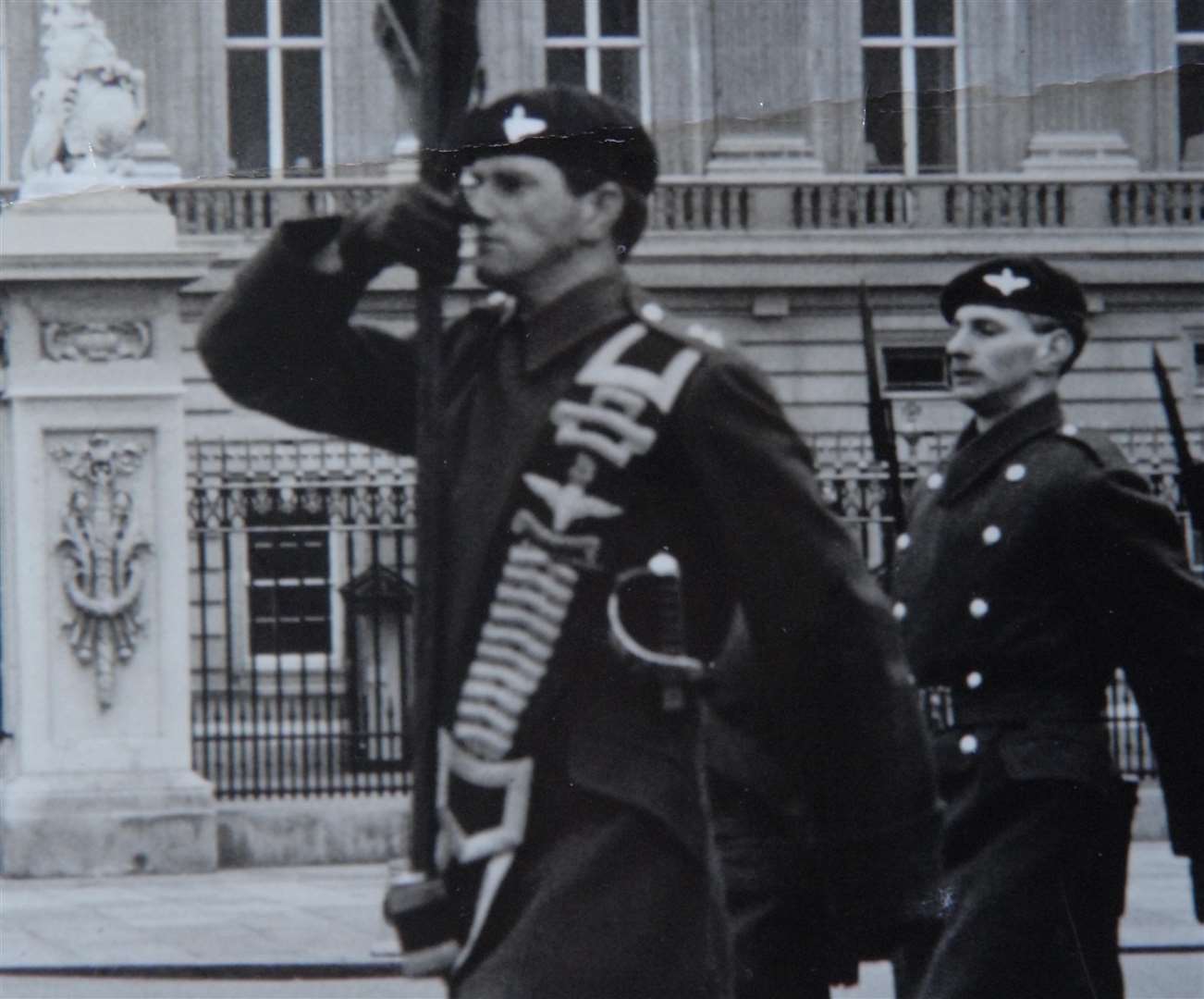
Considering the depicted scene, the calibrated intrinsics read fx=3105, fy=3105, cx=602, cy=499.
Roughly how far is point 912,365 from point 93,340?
935 centimetres

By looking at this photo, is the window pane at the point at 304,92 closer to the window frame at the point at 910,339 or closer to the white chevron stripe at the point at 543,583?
the white chevron stripe at the point at 543,583

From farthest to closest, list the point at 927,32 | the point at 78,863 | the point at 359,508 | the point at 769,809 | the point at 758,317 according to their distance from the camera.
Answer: the point at 758,317, the point at 359,508, the point at 78,863, the point at 927,32, the point at 769,809

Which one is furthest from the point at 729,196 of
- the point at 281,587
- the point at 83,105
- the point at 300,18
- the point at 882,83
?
the point at 882,83

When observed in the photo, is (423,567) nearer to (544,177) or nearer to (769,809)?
(544,177)

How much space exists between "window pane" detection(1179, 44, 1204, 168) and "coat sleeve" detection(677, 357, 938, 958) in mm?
1447

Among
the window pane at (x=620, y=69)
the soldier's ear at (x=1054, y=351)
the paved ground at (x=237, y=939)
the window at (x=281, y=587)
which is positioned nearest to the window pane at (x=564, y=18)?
the window pane at (x=620, y=69)

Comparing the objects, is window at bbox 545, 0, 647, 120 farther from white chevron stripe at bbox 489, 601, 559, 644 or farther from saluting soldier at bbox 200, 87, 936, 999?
white chevron stripe at bbox 489, 601, 559, 644

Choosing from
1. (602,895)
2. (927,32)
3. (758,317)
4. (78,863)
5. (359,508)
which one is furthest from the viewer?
(758,317)

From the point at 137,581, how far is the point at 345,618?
1.50m

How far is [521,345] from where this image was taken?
3734 millimetres

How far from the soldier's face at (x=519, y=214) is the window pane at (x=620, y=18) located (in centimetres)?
260

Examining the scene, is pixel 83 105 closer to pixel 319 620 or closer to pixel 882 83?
pixel 319 620

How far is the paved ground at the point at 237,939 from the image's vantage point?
10195 millimetres

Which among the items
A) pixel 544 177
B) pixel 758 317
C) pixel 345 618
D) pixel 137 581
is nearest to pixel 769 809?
pixel 544 177
